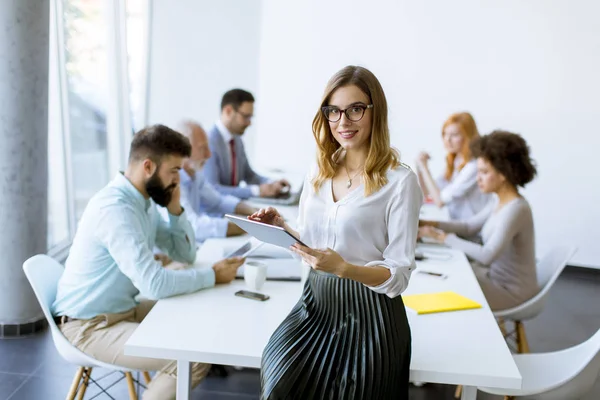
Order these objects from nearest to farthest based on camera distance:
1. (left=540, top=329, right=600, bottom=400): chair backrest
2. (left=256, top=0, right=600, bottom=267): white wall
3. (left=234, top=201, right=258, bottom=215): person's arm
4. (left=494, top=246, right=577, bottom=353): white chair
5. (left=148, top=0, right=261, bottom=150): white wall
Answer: (left=540, top=329, right=600, bottom=400): chair backrest < (left=494, top=246, right=577, bottom=353): white chair < (left=234, top=201, right=258, bottom=215): person's arm < (left=256, top=0, right=600, bottom=267): white wall < (left=148, top=0, right=261, bottom=150): white wall

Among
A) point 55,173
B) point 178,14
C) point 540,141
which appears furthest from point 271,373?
point 178,14

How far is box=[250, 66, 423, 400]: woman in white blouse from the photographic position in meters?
1.77

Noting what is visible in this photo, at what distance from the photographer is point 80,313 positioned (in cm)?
239

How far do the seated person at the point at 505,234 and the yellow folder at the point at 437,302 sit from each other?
32.6 inches

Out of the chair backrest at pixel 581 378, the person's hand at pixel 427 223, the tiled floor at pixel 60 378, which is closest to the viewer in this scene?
the chair backrest at pixel 581 378

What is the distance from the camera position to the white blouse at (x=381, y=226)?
1.82 meters

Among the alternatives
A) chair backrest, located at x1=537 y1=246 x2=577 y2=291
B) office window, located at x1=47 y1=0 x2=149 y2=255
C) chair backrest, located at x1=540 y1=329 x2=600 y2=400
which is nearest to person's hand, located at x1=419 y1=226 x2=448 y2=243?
chair backrest, located at x1=537 y1=246 x2=577 y2=291

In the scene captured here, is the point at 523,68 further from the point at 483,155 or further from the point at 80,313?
the point at 80,313

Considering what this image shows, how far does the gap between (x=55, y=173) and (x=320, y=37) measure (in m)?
2.93

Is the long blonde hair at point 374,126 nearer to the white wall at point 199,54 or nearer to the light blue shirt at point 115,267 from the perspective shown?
the light blue shirt at point 115,267

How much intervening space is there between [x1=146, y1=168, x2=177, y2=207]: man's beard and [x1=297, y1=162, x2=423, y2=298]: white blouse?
A: 87 cm

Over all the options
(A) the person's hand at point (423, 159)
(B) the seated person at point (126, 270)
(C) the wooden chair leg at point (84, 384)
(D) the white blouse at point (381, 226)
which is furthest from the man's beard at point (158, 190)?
(A) the person's hand at point (423, 159)

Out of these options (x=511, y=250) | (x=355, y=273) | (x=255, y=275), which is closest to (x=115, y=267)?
(x=255, y=275)

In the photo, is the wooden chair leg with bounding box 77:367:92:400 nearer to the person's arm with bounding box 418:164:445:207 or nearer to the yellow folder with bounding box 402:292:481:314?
the yellow folder with bounding box 402:292:481:314
